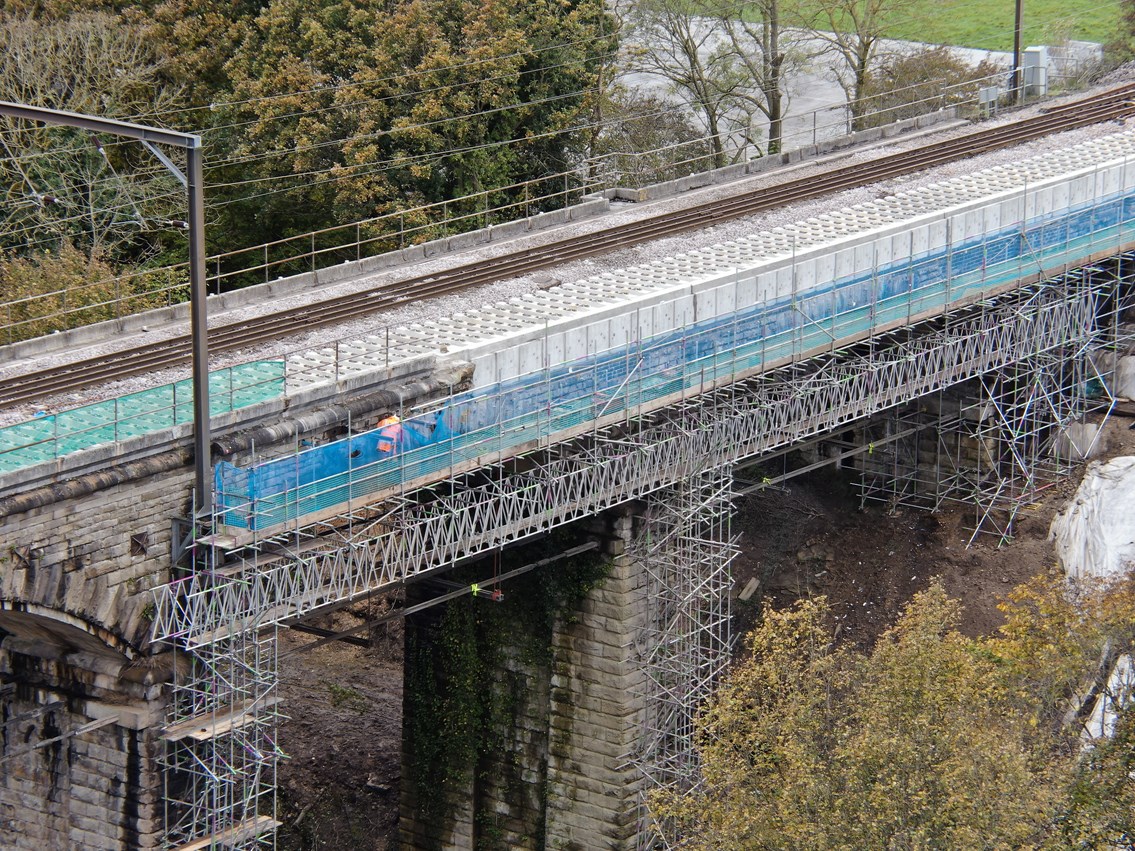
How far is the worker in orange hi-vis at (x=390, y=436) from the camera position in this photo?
27.9 metres

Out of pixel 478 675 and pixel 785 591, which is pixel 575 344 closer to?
pixel 478 675

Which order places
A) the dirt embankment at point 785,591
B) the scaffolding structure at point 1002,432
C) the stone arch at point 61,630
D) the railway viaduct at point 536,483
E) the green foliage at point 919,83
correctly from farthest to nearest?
the green foliage at point 919,83, the scaffolding structure at point 1002,432, the dirt embankment at point 785,591, the railway viaduct at point 536,483, the stone arch at point 61,630

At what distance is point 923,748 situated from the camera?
24.7m

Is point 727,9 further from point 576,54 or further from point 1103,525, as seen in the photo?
point 1103,525

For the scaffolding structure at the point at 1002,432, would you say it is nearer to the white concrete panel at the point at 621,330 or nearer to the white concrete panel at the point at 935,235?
the white concrete panel at the point at 935,235

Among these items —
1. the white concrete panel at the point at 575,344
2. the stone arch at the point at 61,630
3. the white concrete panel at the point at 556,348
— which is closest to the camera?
the stone arch at the point at 61,630

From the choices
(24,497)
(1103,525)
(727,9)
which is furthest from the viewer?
(727,9)

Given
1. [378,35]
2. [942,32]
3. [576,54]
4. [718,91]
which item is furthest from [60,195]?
[942,32]

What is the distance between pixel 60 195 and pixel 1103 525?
89.8 ft

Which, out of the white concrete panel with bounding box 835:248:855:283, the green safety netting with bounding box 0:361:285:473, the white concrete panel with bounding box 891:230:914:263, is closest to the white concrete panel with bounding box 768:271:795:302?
the white concrete panel with bounding box 835:248:855:283

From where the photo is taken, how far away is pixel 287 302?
36.1 meters

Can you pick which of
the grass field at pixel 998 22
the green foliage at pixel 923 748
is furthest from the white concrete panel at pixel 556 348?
the grass field at pixel 998 22

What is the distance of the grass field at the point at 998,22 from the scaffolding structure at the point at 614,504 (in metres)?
27.7

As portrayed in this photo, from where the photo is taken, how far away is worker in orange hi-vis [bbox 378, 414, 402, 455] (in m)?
27.9
